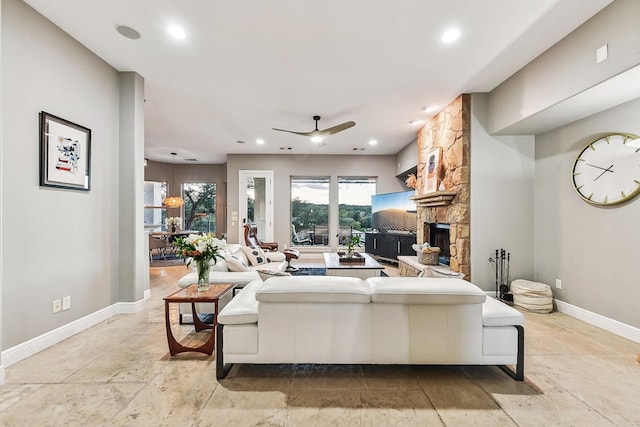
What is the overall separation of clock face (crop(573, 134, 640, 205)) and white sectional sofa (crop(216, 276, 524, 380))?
6.87 feet

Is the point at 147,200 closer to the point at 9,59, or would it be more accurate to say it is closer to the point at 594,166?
the point at 9,59

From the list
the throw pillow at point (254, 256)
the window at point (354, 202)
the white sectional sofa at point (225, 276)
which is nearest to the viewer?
the white sectional sofa at point (225, 276)

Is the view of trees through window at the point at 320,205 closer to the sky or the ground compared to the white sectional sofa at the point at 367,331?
closer to the sky

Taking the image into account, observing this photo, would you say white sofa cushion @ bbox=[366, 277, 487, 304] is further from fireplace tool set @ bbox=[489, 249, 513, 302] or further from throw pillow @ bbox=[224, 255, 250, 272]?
fireplace tool set @ bbox=[489, 249, 513, 302]

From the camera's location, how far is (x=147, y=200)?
8.79 metres

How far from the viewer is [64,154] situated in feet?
9.10

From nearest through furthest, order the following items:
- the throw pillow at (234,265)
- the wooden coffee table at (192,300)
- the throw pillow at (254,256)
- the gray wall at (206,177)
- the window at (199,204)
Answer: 1. the wooden coffee table at (192,300)
2. the throw pillow at (234,265)
3. the throw pillow at (254,256)
4. the gray wall at (206,177)
5. the window at (199,204)

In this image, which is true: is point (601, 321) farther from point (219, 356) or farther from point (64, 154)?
point (64, 154)

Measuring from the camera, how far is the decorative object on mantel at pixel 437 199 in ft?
14.0

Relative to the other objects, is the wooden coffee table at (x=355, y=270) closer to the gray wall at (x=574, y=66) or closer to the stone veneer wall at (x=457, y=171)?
the stone veneer wall at (x=457, y=171)

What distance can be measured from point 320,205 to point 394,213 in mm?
2185

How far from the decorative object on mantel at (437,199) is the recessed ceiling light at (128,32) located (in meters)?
4.21

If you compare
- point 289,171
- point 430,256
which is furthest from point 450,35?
point 289,171

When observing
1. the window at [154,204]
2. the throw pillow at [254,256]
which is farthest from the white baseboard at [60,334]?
the window at [154,204]
